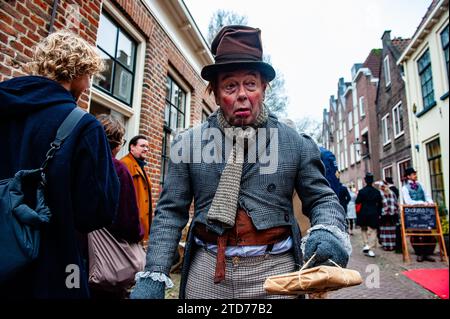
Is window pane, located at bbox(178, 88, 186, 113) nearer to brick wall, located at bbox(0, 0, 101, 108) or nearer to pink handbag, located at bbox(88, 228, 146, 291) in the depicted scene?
brick wall, located at bbox(0, 0, 101, 108)

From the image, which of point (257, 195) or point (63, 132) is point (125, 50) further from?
point (257, 195)

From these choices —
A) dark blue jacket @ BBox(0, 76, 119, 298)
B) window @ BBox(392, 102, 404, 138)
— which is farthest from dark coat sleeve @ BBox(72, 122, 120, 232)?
window @ BBox(392, 102, 404, 138)

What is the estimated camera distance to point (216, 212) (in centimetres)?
116

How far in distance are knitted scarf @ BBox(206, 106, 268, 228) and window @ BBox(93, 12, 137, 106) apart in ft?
9.94

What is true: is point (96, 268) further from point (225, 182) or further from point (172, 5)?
point (172, 5)

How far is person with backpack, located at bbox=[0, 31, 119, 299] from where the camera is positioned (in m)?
1.19

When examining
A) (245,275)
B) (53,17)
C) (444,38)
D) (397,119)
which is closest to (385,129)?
(397,119)

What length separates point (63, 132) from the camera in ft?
4.13

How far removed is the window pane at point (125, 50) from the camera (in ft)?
13.9

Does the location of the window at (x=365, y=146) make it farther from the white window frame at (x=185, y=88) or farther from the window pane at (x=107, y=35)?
the window pane at (x=107, y=35)

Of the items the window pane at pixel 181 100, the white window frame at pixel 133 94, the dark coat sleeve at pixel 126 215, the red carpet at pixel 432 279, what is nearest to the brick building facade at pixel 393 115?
the red carpet at pixel 432 279

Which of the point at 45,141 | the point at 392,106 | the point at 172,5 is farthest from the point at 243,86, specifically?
the point at 392,106

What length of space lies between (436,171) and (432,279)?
6.21 meters

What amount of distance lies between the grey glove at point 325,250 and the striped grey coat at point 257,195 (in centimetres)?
12
